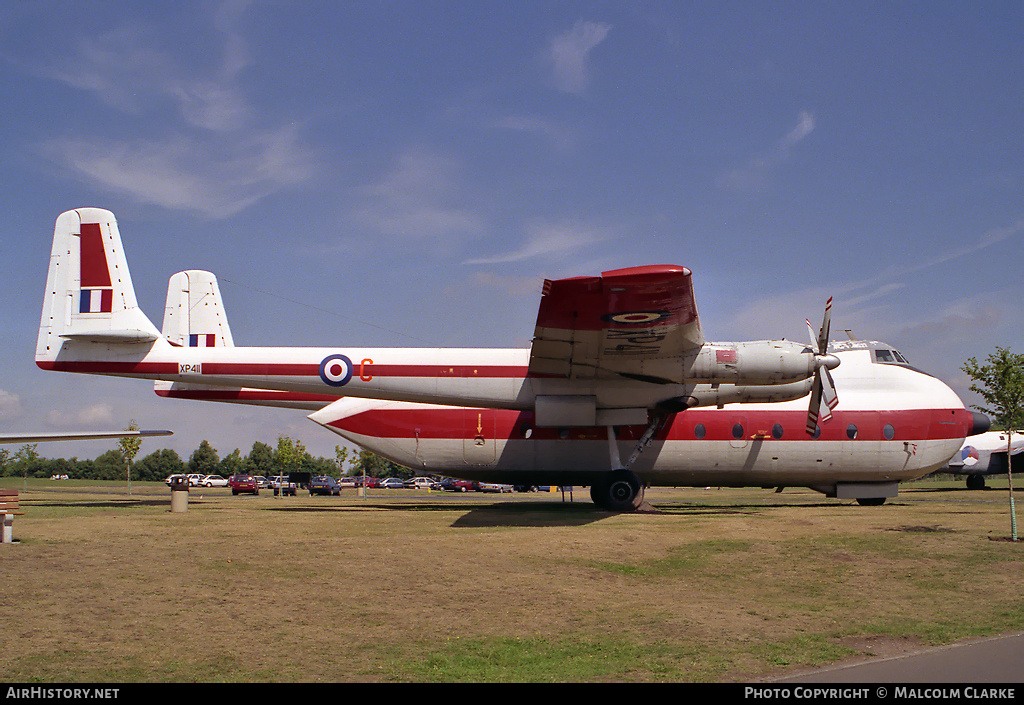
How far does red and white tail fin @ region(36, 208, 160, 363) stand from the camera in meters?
22.1

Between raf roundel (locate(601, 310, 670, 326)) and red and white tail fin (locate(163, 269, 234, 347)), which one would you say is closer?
raf roundel (locate(601, 310, 670, 326))

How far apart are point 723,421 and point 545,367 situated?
7.21 metres

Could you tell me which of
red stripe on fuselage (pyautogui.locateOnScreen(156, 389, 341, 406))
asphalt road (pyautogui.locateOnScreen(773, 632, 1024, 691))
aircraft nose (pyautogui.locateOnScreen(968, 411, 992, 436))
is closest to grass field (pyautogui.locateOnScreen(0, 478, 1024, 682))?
asphalt road (pyautogui.locateOnScreen(773, 632, 1024, 691))

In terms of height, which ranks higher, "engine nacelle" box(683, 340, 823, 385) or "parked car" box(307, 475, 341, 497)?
"engine nacelle" box(683, 340, 823, 385)

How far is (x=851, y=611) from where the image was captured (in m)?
9.52

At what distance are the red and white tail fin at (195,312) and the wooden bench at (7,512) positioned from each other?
1616 cm

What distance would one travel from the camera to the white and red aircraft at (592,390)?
20172 mm

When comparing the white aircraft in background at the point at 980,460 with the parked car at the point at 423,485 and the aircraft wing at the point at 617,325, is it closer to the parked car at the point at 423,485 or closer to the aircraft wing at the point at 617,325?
the aircraft wing at the point at 617,325

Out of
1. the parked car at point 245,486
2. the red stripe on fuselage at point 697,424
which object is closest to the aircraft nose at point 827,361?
the red stripe on fuselage at point 697,424

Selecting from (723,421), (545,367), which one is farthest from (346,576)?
(723,421)

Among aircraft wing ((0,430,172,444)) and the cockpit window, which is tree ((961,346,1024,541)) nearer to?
the cockpit window

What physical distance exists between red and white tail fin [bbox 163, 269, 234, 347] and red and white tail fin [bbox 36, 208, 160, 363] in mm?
7707

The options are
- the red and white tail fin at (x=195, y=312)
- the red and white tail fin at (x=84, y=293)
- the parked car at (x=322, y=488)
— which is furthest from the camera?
the parked car at (x=322, y=488)

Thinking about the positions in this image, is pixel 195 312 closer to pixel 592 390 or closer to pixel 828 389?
pixel 592 390
